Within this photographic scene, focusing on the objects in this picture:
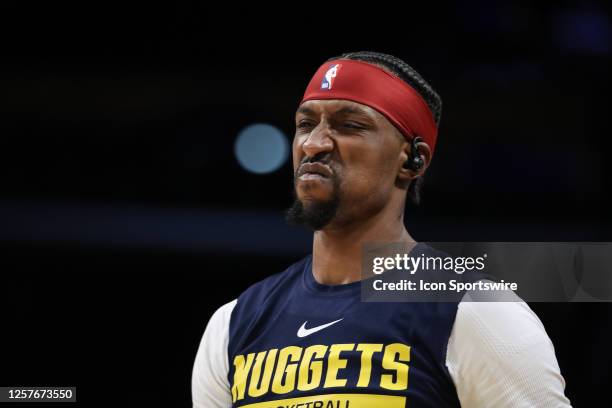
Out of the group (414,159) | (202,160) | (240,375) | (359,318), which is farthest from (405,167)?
(202,160)

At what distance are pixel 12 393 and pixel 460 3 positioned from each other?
2.60 meters

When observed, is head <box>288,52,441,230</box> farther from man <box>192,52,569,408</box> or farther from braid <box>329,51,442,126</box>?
braid <box>329,51,442,126</box>

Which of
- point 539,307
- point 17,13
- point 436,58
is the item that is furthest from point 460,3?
point 17,13

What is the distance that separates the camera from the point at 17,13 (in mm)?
4121

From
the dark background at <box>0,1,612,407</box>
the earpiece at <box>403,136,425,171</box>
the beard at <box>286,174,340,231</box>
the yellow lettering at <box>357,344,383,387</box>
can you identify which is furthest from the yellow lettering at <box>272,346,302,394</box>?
the dark background at <box>0,1,612,407</box>

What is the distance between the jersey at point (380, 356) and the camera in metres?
1.79

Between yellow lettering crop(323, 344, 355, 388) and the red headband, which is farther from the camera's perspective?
the red headband

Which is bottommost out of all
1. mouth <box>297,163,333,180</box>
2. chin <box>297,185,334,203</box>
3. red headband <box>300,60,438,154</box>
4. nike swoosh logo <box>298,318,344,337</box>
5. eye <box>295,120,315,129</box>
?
nike swoosh logo <box>298,318,344,337</box>

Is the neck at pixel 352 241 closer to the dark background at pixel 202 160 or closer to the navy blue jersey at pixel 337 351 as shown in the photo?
the navy blue jersey at pixel 337 351

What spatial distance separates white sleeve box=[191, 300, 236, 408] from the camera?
2.13 m

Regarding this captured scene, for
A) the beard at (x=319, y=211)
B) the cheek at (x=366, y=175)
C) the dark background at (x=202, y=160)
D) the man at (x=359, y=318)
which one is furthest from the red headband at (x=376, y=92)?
the dark background at (x=202, y=160)

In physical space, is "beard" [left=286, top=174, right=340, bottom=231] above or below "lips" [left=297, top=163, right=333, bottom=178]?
below

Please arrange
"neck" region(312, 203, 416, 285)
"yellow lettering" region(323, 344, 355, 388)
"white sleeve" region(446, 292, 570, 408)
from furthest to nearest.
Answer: "neck" region(312, 203, 416, 285) → "yellow lettering" region(323, 344, 355, 388) → "white sleeve" region(446, 292, 570, 408)

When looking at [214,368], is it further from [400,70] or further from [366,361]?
[400,70]
